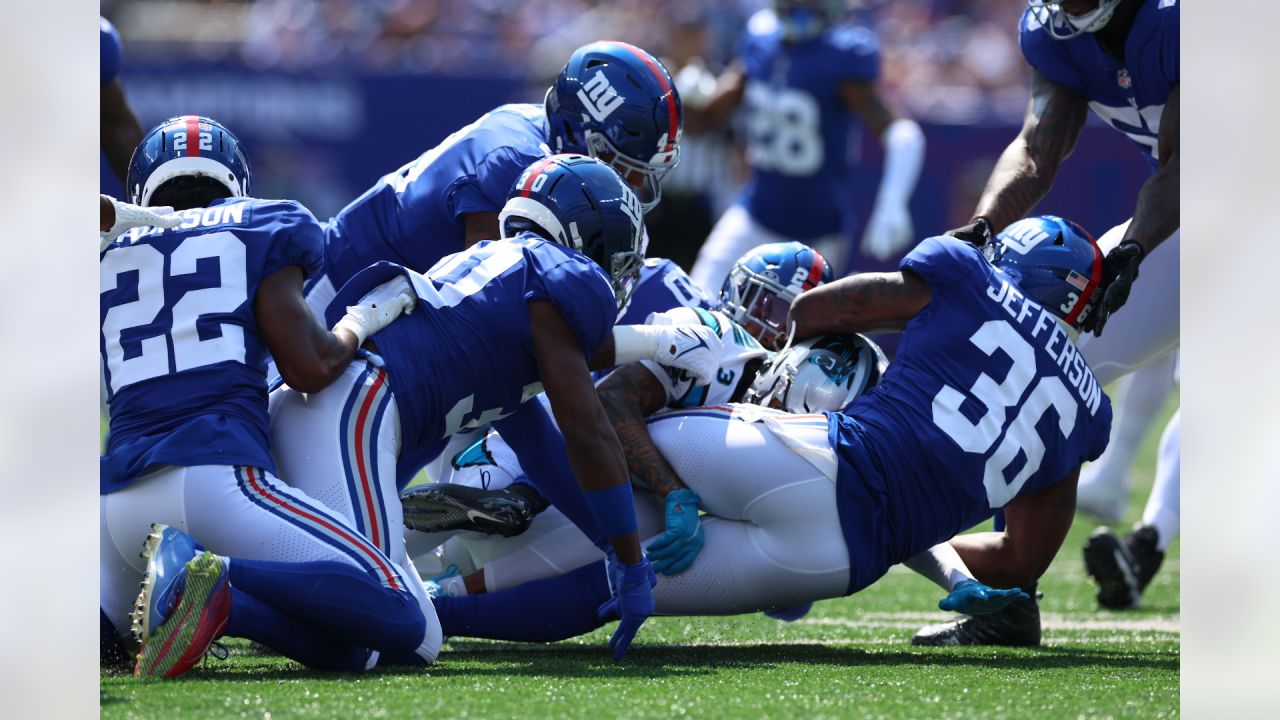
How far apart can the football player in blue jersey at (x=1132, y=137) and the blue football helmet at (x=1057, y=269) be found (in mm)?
280

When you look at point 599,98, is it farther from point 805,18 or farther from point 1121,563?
point 805,18

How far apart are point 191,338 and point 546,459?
2.62 ft

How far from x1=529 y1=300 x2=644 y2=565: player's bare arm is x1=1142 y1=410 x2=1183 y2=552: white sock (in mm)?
2006

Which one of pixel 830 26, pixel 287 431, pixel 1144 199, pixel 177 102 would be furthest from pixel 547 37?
pixel 287 431

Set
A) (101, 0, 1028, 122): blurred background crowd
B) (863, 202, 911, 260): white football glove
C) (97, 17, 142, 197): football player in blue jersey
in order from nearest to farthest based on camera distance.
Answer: (97, 17, 142, 197): football player in blue jersey, (863, 202, 911, 260): white football glove, (101, 0, 1028, 122): blurred background crowd

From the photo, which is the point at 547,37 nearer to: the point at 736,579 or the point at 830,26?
the point at 830,26

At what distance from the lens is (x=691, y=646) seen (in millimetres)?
3408

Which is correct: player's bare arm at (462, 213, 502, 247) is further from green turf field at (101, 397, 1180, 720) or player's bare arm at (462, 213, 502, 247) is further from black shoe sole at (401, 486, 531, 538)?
green turf field at (101, 397, 1180, 720)

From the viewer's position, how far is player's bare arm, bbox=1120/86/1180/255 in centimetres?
373

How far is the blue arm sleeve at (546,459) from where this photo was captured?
3.24m

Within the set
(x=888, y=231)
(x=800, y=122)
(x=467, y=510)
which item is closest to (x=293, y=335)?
(x=467, y=510)

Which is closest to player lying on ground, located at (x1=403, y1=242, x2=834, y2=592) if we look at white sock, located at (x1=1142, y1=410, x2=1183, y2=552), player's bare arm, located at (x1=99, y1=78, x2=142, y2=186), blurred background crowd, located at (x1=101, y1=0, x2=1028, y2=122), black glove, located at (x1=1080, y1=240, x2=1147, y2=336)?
black glove, located at (x1=1080, y1=240, x2=1147, y2=336)

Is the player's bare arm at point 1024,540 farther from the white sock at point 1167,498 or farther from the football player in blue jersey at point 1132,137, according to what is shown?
the white sock at point 1167,498

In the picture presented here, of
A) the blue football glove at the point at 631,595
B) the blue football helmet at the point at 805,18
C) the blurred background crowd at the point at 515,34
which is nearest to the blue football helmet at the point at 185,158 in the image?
the blue football glove at the point at 631,595
